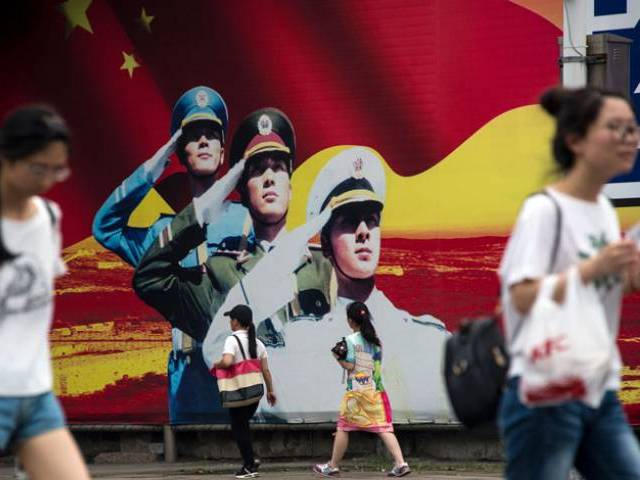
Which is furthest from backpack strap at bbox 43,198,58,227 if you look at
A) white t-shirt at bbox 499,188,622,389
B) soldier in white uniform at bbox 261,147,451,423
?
soldier in white uniform at bbox 261,147,451,423

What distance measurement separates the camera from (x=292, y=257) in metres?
14.7

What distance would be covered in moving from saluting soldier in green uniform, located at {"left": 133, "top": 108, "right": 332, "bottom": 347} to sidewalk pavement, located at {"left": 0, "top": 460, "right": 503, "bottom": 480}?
1.27 m

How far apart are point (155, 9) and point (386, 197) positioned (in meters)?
3.15

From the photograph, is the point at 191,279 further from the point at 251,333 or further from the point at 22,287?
the point at 22,287

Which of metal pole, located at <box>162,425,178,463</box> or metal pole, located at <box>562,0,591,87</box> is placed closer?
metal pole, located at <box>562,0,591,87</box>

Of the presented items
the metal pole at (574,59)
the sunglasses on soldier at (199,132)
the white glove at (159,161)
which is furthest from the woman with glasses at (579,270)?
the white glove at (159,161)

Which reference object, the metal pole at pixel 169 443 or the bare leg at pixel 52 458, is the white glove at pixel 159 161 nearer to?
the metal pole at pixel 169 443

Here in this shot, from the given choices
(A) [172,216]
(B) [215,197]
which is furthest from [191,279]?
(B) [215,197]

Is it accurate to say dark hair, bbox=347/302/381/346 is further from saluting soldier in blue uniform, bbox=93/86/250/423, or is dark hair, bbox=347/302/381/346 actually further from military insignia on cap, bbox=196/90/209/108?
military insignia on cap, bbox=196/90/209/108

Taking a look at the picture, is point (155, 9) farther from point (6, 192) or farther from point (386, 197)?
point (6, 192)

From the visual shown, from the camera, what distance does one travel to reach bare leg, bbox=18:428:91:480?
5.13 meters

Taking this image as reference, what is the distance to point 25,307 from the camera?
513cm

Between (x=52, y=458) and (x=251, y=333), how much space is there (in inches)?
337

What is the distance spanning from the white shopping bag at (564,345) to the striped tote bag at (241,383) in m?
9.11
